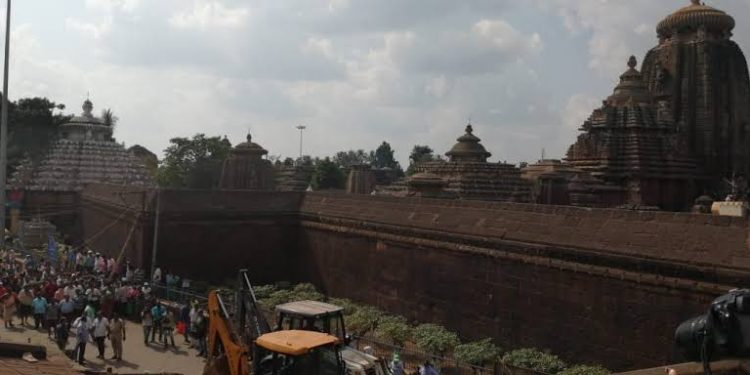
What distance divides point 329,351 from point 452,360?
5.66m

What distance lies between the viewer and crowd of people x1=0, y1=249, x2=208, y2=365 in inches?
496

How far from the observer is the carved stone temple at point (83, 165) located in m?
39.4

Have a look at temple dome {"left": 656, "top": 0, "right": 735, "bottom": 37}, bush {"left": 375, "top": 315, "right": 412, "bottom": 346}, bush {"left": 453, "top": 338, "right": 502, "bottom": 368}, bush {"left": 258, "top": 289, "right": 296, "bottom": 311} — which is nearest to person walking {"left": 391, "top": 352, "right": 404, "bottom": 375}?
bush {"left": 453, "top": 338, "right": 502, "bottom": 368}

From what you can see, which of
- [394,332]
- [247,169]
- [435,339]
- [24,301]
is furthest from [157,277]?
[247,169]

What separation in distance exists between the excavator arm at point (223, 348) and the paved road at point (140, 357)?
8.33 feet

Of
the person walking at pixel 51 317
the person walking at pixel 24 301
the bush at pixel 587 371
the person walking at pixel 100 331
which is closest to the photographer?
the bush at pixel 587 371

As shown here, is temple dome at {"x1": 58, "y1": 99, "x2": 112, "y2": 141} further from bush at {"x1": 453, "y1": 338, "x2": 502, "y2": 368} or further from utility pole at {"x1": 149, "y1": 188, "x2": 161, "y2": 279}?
bush at {"x1": 453, "y1": 338, "x2": 502, "y2": 368}

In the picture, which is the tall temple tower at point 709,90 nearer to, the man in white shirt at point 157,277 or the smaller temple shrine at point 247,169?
the smaller temple shrine at point 247,169

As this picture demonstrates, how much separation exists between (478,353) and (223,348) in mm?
5949

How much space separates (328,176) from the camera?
64.4 m

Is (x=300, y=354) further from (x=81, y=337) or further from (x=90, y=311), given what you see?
(x=90, y=311)

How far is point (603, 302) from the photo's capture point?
1194cm

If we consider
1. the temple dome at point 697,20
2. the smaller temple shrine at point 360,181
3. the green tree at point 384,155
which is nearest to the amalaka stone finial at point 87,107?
the smaller temple shrine at point 360,181

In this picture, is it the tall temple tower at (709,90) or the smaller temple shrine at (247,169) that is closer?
the tall temple tower at (709,90)
